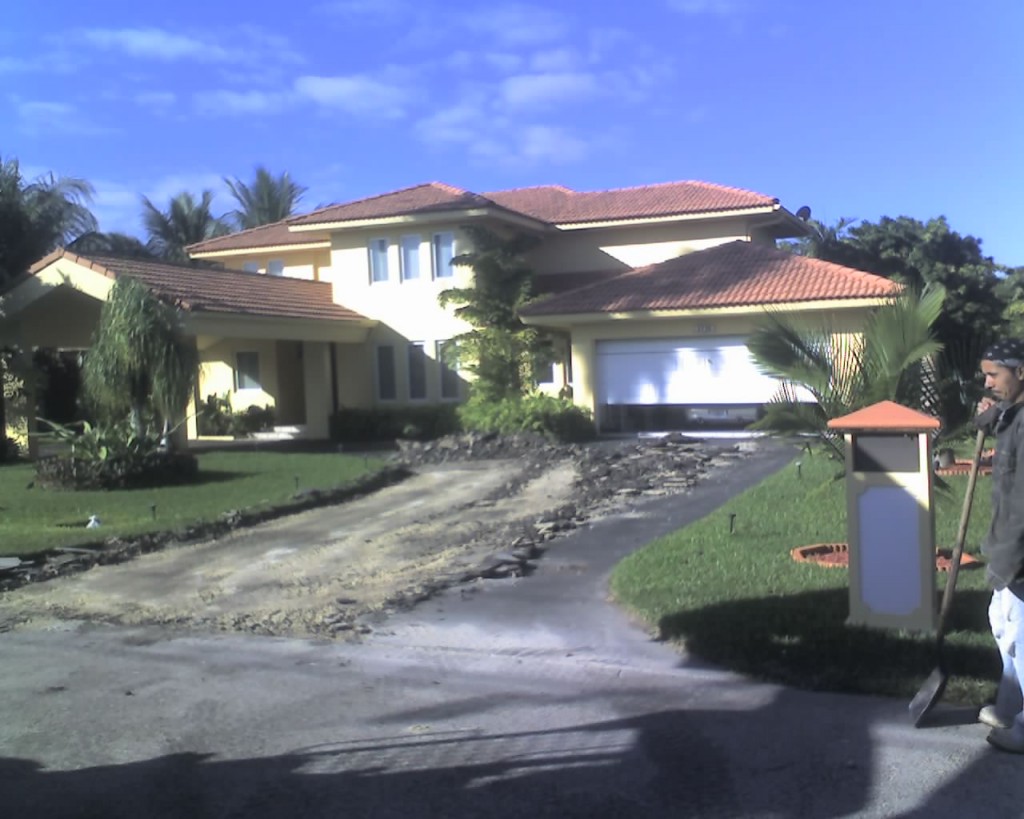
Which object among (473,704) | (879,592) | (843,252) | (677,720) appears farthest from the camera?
(843,252)

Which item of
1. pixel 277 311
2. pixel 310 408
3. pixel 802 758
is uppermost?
pixel 277 311

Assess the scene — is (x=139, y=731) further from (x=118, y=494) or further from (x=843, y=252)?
(x=843, y=252)

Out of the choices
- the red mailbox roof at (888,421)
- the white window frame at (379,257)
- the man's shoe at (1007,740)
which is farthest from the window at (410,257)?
the man's shoe at (1007,740)

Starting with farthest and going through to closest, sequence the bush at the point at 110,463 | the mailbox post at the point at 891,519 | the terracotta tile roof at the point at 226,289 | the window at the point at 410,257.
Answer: the window at the point at 410,257
the terracotta tile roof at the point at 226,289
the bush at the point at 110,463
the mailbox post at the point at 891,519

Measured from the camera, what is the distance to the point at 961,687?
579 centimetres

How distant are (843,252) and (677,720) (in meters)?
28.3

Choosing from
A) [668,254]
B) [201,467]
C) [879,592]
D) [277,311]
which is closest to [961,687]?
[879,592]

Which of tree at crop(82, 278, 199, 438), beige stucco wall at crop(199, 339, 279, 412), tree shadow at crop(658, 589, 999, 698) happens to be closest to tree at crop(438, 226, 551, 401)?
beige stucco wall at crop(199, 339, 279, 412)

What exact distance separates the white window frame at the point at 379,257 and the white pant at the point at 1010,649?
2165 centimetres

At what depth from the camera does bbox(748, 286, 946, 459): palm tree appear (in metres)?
8.84

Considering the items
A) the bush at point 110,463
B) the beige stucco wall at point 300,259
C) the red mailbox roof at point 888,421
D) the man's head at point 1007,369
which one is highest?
the beige stucco wall at point 300,259

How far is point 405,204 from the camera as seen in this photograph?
25.6 m

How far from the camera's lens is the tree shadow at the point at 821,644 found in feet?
19.9

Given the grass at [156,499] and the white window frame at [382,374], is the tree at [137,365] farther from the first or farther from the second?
the white window frame at [382,374]
